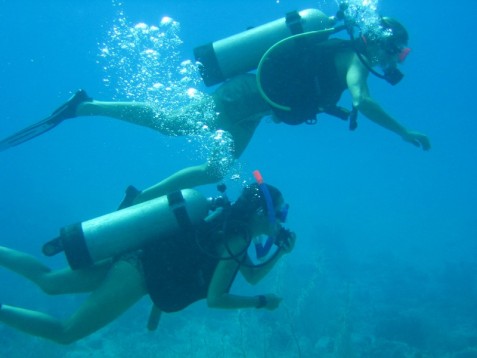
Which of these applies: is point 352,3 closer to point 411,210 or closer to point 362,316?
point 362,316

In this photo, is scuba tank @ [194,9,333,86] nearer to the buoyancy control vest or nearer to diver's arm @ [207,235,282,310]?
the buoyancy control vest

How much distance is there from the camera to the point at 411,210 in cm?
5725

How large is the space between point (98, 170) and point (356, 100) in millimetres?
91467

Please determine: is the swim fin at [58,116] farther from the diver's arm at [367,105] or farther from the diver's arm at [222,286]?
the diver's arm at [367,105]

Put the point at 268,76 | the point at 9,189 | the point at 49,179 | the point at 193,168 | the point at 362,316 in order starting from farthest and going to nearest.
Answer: the point at 49,179
the point at 9,189
the point at 362,316
the point at 193,168
the point at 268,76

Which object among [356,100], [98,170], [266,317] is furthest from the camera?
[98,170]

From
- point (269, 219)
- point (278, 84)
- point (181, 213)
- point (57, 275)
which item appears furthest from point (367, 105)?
point (57, 275)

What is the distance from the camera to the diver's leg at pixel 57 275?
4.38 meters

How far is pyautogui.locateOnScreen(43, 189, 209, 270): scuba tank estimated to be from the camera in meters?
4.06

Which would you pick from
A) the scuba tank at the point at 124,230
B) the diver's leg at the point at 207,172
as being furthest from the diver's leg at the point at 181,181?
the scuba tank at the point at 124,230

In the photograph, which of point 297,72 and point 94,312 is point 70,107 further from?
point 297,72

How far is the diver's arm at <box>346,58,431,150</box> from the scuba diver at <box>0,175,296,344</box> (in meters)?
1.34

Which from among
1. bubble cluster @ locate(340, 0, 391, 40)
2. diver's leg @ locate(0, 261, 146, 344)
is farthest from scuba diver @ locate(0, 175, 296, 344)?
bubble cluster @ locate(340, 0, 391, 40)

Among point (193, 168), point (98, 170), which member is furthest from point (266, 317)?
point (98, 170)
